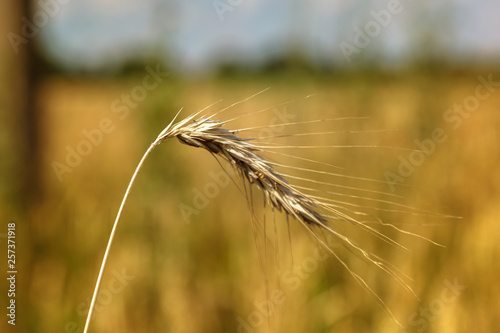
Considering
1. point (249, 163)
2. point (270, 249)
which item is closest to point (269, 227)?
point (270, 249)

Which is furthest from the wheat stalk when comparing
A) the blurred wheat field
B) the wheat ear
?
the blurred wheat field

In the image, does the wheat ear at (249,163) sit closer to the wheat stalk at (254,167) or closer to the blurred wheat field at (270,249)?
the wheat stalk at (254,167)

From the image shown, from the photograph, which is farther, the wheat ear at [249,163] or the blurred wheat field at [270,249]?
the blurred wheat field at [270,249]

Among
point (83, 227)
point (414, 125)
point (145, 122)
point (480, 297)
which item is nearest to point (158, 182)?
point (145, 122)

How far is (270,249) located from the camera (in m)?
2.46

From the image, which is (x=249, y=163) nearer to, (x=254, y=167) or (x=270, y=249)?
(x=254, y=167)

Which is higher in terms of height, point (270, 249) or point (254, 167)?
point (254, 167)

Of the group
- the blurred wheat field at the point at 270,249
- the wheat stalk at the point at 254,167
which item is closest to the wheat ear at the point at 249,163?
the wheat stalk at the point at 254,167

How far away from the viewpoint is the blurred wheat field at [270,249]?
203 cm

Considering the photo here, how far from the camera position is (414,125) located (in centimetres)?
276

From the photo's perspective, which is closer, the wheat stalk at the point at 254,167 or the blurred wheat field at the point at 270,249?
the wheat stalk at the point at 254,167

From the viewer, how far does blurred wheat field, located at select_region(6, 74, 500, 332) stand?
203cm

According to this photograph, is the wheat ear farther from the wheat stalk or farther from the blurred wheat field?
the blurred wheat field

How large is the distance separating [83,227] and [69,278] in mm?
421
